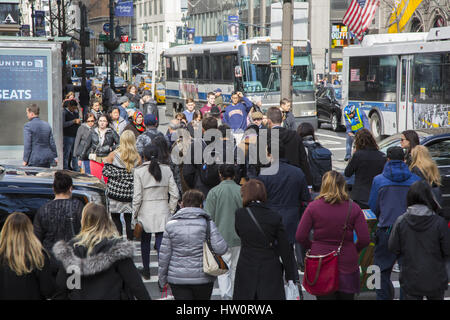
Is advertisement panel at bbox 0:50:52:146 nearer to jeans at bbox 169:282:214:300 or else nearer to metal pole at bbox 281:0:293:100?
metal pole at bbox 281:0:293:100

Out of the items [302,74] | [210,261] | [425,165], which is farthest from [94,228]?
[302,74]

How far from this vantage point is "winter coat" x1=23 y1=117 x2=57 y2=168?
39.5 feet

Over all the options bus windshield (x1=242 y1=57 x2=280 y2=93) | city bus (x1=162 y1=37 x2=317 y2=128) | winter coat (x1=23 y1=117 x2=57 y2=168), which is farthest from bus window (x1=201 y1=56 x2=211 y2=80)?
winter coat (x1=23 y1=117 x2=57 y2=168)

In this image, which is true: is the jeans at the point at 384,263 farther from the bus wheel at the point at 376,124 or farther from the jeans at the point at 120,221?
the bus wheel at the point at 376,124

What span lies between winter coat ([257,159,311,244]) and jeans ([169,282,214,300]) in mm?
1827

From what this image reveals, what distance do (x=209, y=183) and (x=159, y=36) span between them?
101167 mm

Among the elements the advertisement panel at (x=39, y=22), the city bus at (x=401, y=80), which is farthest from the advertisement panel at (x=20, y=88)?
the advertisement panel at (x=39, y=22)

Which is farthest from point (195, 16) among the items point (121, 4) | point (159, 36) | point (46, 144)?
point (46, 144)

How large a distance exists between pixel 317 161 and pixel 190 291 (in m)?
4.29

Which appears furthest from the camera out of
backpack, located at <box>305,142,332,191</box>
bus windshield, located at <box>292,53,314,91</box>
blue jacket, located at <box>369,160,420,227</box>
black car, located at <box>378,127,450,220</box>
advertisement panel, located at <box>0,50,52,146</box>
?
bus windshield, located at <box>292,53,314,91</box>

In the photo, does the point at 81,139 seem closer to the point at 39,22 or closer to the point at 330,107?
the point at 330,107

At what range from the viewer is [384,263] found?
7262 mm

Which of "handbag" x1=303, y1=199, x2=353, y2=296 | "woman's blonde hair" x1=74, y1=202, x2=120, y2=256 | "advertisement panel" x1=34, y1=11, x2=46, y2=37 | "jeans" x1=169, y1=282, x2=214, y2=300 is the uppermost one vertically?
"advertisement panel" x1=34, y1=11, x2=46, y2=37

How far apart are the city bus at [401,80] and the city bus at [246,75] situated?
157 cm
